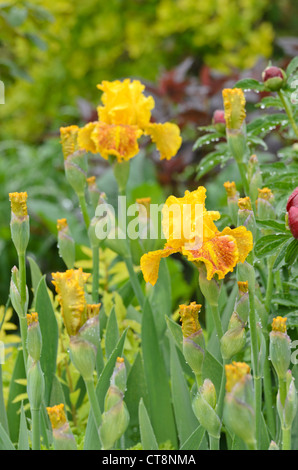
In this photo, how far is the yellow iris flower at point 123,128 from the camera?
0.92 metres

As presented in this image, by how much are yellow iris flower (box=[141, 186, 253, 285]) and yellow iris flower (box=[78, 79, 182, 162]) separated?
30 cm

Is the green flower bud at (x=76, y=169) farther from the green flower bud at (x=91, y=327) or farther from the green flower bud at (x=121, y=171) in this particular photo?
the green flower bud at (x=91, y=327)

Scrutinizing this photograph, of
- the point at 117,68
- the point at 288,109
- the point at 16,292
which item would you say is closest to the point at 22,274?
the point at 16,292

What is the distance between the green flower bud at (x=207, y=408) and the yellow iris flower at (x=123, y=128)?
1.45ft

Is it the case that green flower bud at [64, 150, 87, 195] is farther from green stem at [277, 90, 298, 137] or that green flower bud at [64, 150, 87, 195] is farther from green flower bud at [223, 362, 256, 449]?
green flower bud at [223, 362, 256, 449]

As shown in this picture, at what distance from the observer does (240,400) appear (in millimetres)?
468

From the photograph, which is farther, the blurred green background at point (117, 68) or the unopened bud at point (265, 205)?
the blurred green background at point (117, 68)

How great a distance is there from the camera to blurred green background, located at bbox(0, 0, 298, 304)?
2438 millimetres

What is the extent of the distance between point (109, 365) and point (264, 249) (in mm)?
241

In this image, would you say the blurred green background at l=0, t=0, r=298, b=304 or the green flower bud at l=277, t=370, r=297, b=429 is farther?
the blurred green background at l=0, t=0, r=298, b=304

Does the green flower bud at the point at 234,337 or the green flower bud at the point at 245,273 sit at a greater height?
the green flower bud at the point at 245,273

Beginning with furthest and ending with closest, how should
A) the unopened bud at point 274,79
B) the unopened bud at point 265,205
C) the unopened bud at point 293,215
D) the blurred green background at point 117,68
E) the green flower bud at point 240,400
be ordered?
the blurred green background at point 117,68 < the unopened bud at point 274,79 < the unopened bud at point 265,205 < the unopened bud at point 293,215 < the green flower bud at point 240,400

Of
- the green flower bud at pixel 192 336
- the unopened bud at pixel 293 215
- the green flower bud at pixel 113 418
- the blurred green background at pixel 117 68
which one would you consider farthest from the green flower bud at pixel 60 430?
the blurred green background at pixel 117 68

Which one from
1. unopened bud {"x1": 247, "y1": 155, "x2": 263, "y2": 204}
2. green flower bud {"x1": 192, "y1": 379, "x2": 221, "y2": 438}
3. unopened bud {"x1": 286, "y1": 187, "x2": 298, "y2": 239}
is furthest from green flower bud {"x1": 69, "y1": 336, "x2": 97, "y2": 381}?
unopened bud {"x1": 247, "y1": 155, "x2": 263, "y2": 204}
